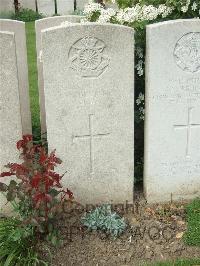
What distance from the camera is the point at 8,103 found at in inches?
176

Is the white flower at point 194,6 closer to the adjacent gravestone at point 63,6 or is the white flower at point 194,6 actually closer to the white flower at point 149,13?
the white flower at point 149,13

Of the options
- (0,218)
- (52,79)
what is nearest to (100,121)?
(52,79)

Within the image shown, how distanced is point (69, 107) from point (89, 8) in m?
1.11

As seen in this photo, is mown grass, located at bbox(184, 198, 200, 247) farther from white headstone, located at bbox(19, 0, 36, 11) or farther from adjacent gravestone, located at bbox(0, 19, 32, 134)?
white headstone, located at bbox(19, 0, 36, 11)

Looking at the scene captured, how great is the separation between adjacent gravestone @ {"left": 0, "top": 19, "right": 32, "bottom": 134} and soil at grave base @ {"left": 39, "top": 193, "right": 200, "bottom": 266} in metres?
1.34

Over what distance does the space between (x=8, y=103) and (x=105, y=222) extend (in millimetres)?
1388

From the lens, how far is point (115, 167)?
15.8ft

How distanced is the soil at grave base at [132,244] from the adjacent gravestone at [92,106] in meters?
0.37

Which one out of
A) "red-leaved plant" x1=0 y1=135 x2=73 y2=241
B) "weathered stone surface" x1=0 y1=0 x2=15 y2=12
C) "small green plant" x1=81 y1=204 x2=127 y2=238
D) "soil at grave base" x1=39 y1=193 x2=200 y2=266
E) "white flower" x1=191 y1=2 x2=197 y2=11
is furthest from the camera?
"weathered stone surface" x1=0 y1=0 x2=15 y2=12

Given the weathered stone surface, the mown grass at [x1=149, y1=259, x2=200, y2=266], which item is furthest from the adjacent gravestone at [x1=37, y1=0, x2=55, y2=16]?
the mown grass at [x1=149, y1=259, x2=200, y2=266]

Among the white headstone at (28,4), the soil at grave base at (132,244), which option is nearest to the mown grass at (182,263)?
the soil at grave base at (132,244)

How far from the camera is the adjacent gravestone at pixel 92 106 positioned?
4.31 meters

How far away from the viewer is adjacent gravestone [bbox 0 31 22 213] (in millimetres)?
4270

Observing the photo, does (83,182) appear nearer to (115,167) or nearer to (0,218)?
(115,167)
